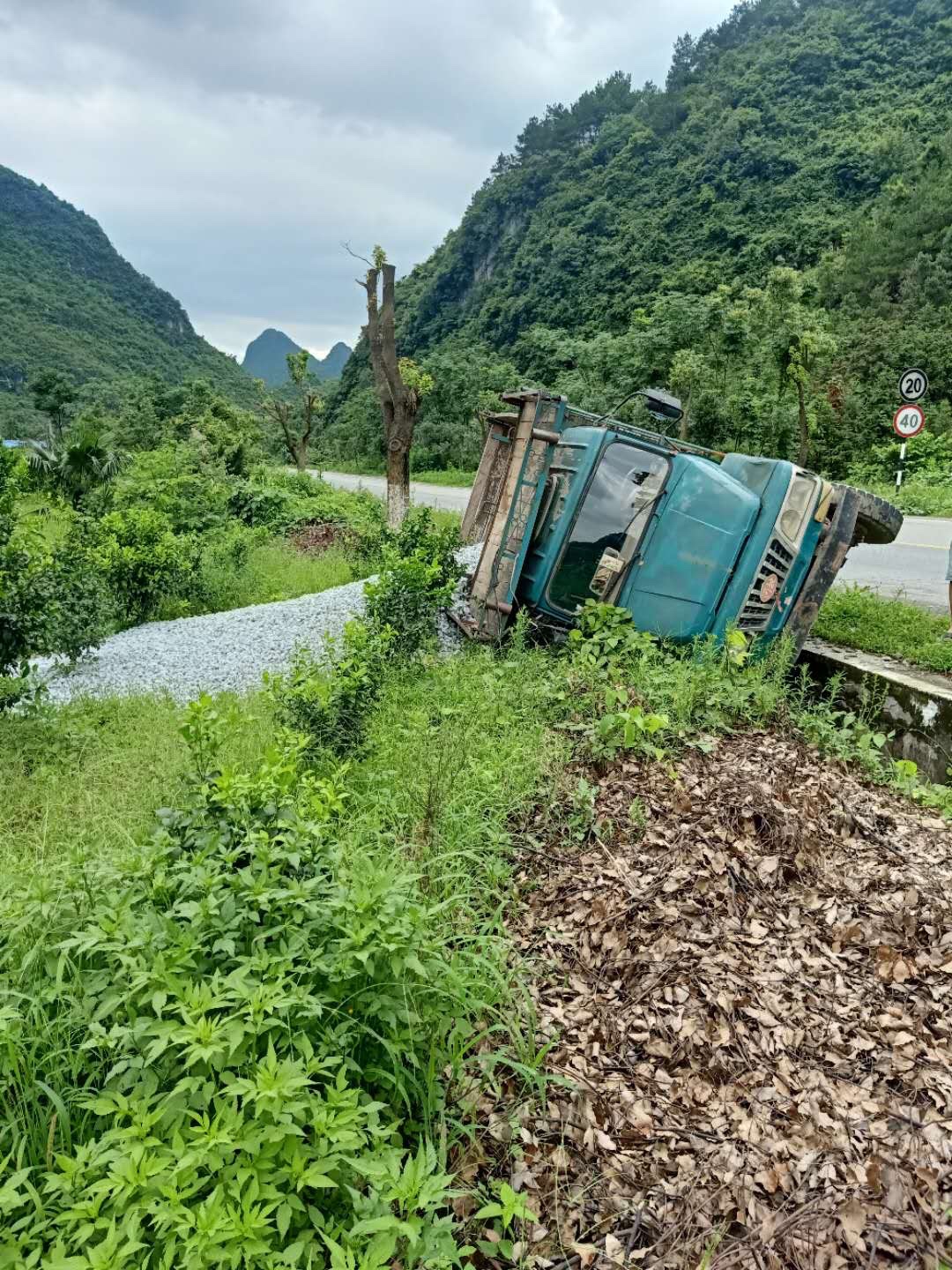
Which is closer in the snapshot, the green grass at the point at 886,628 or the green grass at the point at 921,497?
the green grass at the point at 886,628

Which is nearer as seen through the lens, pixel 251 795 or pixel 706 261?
pixel 251 795

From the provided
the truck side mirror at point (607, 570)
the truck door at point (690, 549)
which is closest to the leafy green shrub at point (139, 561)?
the truck side mirror at point (607, 570)

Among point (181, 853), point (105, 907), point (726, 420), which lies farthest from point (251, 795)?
point (726, 420)

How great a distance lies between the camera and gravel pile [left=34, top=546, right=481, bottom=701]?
6.76 metres

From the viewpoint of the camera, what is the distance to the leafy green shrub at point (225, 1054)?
1671 mm

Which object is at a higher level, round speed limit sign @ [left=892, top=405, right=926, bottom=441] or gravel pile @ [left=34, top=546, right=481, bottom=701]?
round speed limit sign @ [left=892, top=405, right=926, bottom=441]

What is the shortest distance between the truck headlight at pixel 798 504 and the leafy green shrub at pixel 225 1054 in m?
4.23

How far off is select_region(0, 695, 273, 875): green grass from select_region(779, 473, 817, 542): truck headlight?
4025mm

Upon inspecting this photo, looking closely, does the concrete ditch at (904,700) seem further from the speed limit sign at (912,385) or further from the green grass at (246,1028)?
the speed limit sign at (912,385)

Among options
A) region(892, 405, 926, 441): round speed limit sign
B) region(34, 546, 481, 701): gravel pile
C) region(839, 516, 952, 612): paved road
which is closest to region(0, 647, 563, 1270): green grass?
region(34, 546, 481, 701): gravel pile

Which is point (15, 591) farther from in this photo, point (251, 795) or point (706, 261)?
point (706, 261)

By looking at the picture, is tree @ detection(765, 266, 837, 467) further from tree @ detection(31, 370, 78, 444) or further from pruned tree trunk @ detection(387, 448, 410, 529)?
tree @ detection(31, 370, 78, 444)

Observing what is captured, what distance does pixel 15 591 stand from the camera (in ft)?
17.4

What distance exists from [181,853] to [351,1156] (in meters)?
1.17
